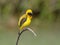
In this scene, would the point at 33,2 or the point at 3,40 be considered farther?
the point at 33,2

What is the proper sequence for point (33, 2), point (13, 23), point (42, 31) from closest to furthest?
point (42, 31)
point (13, 23)
point (33, 2)

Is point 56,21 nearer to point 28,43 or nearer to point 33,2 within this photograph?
point 33,2

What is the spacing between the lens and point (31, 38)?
20.5 feet

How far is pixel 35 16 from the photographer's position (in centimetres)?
760

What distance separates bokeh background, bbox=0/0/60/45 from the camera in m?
6.72

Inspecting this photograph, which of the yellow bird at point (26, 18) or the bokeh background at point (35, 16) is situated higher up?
the yellow bird at point (26, 18)

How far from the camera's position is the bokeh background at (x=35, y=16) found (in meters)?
6.72

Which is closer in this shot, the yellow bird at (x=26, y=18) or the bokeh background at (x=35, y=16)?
the yellow bird at (x=26, y=18)

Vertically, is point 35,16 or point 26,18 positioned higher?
point 26,18

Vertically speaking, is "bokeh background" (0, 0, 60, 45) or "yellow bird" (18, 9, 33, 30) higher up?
"yellow bird" (18, 9, 33, 30)

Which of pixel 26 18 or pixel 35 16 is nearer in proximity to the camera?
pixel 26 18

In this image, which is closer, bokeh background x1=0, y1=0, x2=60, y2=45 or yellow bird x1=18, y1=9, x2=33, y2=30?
yellow bird x1=18, y1=9, x2=33, y2=30

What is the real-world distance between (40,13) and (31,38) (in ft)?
4.76

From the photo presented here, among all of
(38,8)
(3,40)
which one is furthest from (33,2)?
(3,40)
